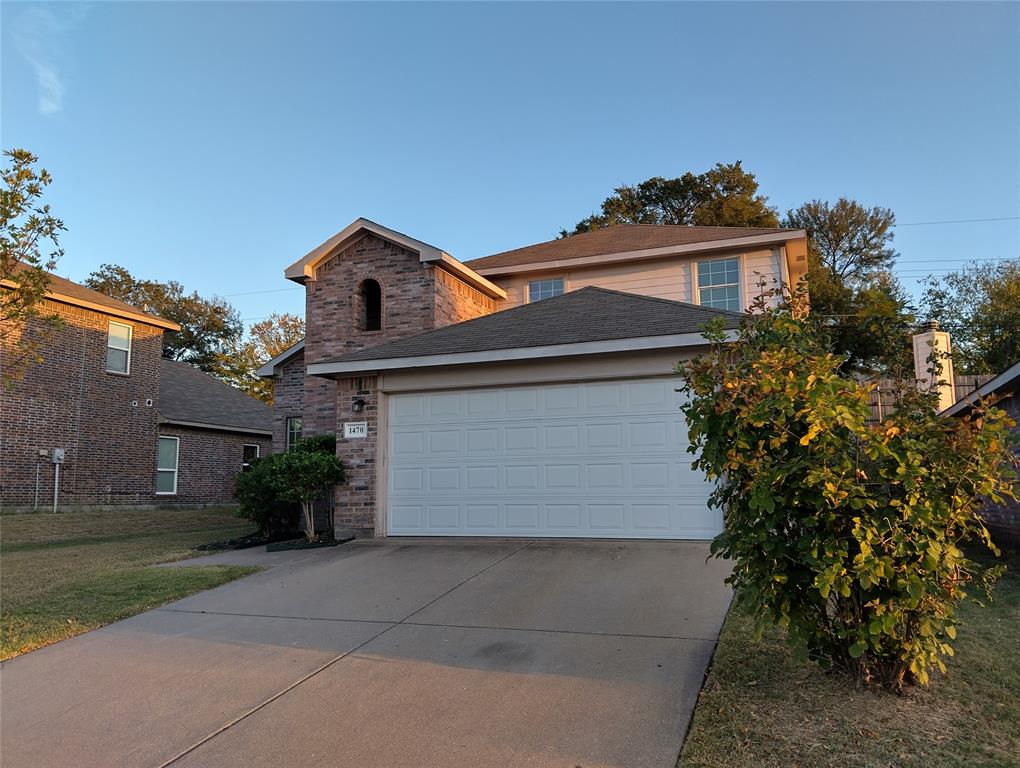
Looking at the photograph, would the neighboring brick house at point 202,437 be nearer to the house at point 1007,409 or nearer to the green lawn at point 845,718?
the house at point 1007,409

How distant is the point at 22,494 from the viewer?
16578 mm

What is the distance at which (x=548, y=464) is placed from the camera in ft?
31.5

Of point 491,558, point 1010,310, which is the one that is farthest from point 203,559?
point 1010,310

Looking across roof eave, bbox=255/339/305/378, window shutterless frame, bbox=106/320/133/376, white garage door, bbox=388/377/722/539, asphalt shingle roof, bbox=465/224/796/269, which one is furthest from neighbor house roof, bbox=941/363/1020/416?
window shutterless frame, bbox=106/320/133/376

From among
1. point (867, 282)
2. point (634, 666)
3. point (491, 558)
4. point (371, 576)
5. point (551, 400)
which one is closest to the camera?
point (634, 666)

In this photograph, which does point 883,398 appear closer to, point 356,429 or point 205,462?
point 356,429

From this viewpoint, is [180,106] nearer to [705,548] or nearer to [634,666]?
[705,548]

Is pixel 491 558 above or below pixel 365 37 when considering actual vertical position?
below

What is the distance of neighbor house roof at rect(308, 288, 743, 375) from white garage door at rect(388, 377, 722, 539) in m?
0.59

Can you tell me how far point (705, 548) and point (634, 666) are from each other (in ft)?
13.6

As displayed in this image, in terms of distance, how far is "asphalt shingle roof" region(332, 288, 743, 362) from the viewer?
30.6 feet

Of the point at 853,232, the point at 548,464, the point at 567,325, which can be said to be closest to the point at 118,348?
the point at 567,325

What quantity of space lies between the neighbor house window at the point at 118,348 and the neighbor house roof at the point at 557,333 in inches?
450

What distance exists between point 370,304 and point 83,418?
9445 millimetres
